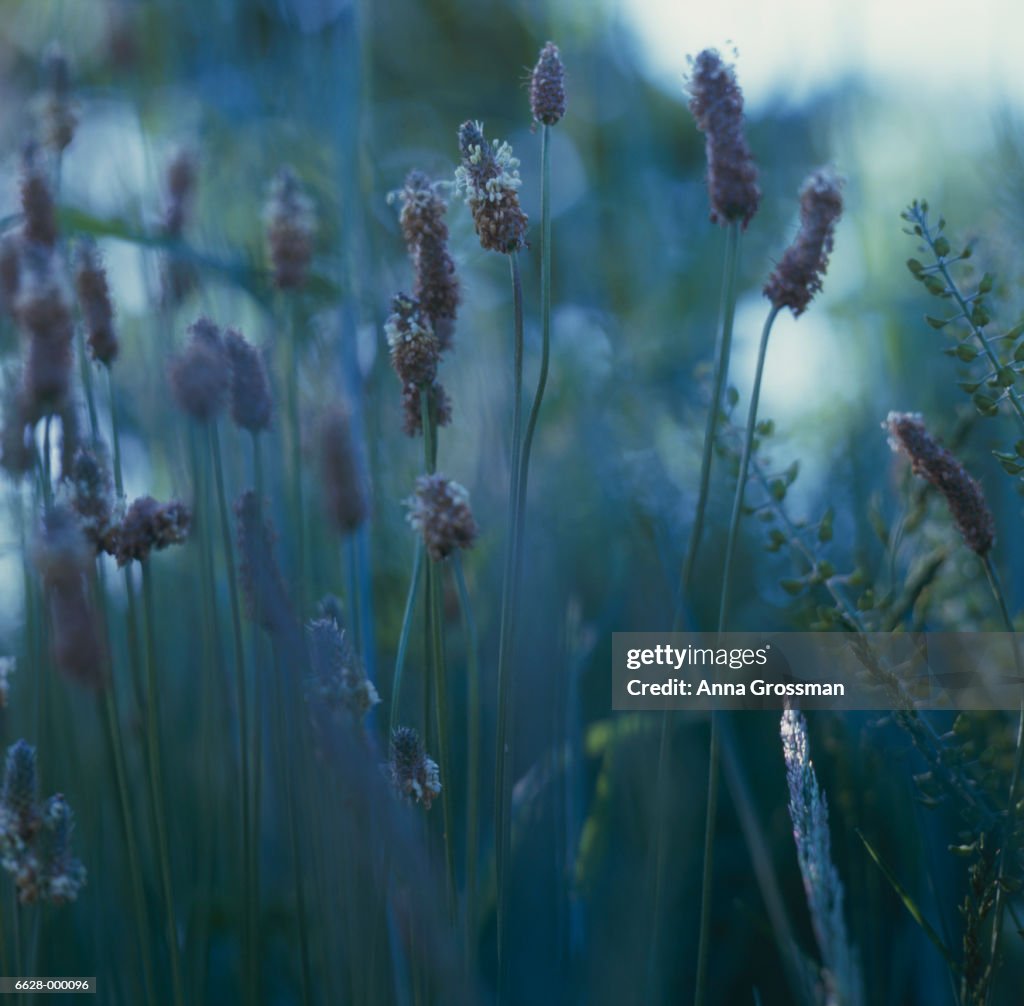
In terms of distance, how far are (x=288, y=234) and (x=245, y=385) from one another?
11cm

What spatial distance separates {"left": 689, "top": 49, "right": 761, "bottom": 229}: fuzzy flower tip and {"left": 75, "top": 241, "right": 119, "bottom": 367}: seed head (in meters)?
0.32

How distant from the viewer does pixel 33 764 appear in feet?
1.47

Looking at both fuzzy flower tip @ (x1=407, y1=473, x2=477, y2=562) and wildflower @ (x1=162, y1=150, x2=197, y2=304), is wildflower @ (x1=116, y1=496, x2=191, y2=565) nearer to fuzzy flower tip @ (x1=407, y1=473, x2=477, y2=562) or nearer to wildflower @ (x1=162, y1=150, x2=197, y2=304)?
fuzzy flower tip @ (x1=407, y1=473, x2=477, y2=562)

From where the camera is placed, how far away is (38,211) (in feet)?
1.70

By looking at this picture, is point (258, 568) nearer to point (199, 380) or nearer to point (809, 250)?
point (199, 380)

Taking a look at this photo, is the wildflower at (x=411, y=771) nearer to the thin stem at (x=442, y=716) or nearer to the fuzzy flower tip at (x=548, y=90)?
the thin stem at (x=442, y=716)

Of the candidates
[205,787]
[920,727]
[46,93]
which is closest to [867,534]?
[920,727]

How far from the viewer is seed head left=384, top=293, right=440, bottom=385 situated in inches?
17.7

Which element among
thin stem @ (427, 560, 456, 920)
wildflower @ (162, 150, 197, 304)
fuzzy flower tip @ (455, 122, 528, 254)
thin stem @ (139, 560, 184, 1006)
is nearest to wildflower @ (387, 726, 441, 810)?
thin stem @ (427, 560, 456, 920)

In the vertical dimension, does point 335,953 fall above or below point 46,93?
below

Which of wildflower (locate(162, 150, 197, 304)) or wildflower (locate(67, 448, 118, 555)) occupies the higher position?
wildflower (locate(162, 150, 197, 304))

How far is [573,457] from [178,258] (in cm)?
45

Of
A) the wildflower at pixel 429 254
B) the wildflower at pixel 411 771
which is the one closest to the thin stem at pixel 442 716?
the wildflower at pixel 411 771

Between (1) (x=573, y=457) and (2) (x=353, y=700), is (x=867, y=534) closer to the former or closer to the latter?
(1) (x=573, y=457)
